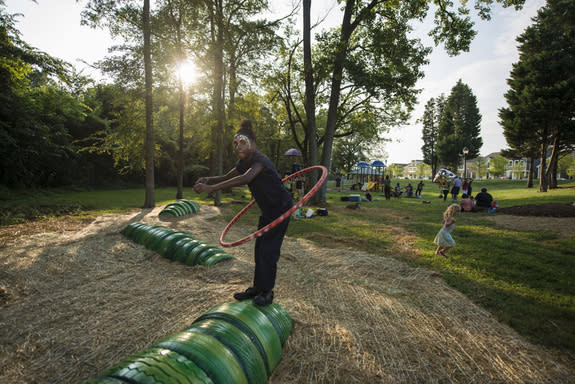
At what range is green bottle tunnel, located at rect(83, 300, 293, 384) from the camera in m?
2.04

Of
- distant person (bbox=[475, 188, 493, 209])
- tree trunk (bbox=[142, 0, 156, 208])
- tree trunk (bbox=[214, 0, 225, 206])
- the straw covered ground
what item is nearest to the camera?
the straw covered ground

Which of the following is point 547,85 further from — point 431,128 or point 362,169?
point 431,128

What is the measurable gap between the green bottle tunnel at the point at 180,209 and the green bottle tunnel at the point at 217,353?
1071cm

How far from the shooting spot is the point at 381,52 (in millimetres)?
16281

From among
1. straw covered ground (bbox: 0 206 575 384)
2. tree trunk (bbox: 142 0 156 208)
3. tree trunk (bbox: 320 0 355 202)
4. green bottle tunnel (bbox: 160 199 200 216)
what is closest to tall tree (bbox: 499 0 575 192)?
tree trunk (bbox: 320 0 355 202)

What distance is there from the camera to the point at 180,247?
6.66 metres

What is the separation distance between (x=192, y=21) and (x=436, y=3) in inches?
592

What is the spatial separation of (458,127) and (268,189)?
69396mm

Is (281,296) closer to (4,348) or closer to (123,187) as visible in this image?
(4,348)

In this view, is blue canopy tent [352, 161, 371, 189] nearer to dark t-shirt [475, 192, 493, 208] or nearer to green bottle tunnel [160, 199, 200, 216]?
dark t-shirt [475, 192, 493, 208]

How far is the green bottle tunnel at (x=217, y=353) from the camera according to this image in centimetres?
204

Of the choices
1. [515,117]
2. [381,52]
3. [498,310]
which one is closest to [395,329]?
[498,310]

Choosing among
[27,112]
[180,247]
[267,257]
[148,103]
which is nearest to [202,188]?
[267,257]

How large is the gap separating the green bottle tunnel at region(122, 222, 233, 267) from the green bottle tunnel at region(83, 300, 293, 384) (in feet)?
10.4
